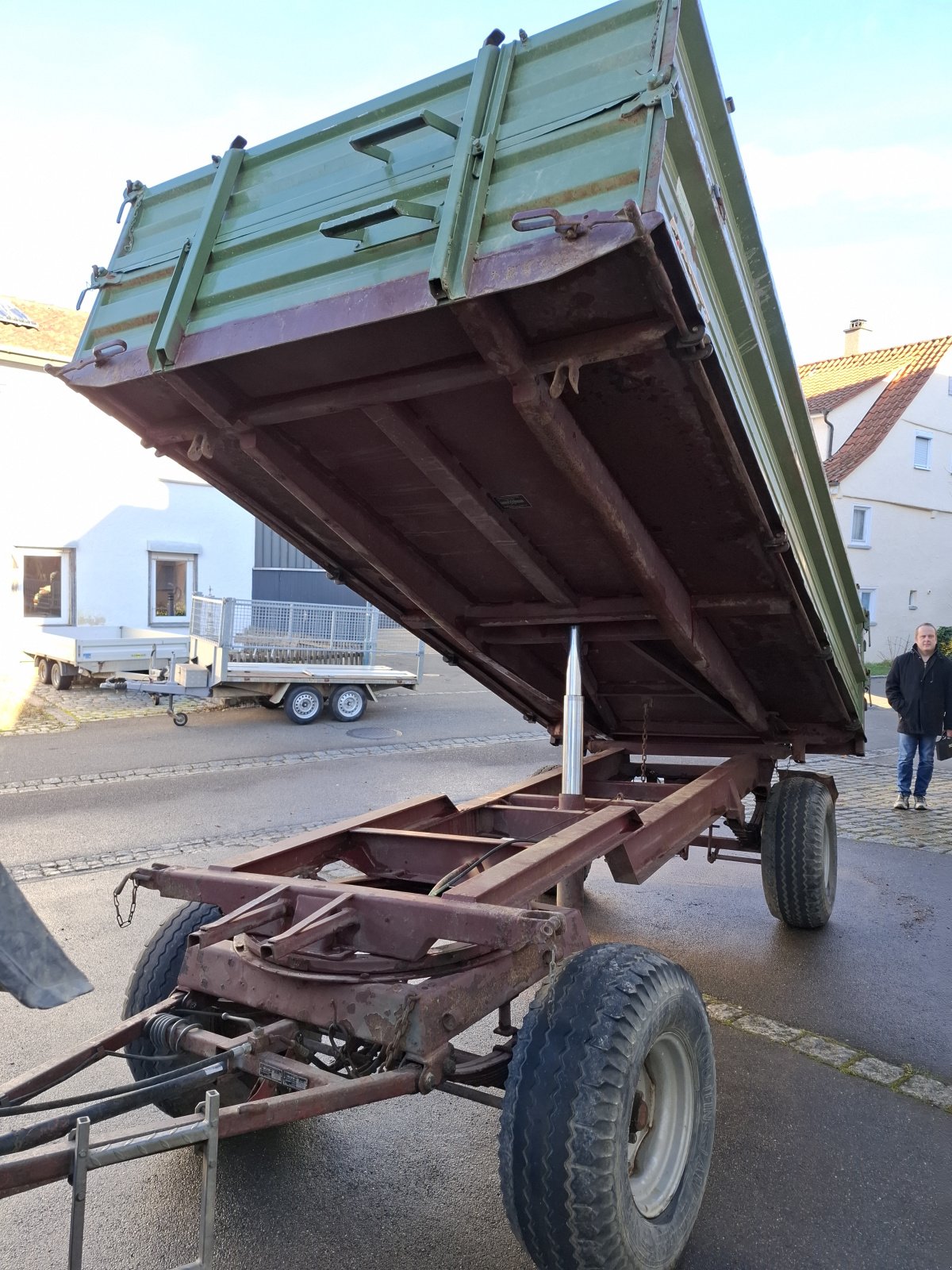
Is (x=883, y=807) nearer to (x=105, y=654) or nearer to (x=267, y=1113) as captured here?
(x=267, y=1113)

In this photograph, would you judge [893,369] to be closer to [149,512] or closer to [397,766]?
[149,512]

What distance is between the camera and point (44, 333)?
19516 mm

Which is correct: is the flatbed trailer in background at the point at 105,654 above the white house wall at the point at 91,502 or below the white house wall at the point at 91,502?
below

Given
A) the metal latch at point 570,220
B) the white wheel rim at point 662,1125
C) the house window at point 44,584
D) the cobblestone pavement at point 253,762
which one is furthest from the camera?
the house window at point 44,584

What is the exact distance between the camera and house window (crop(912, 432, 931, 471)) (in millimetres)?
29266

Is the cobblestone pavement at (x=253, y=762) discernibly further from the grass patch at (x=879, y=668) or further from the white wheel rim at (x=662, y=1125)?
the grass patch at (x=879, y=668)

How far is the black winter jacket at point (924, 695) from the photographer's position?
9.36 metres

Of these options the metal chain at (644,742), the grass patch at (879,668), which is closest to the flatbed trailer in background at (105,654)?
the metal chain at (644,742)

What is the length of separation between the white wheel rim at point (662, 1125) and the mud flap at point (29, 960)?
164 cm

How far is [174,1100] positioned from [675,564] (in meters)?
2.64

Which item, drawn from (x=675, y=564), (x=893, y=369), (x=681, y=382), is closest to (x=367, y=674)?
(x=675, y=564)

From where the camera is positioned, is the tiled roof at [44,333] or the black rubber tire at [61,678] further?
the tiled roof at [44,333]

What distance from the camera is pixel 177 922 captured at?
3.33 meters

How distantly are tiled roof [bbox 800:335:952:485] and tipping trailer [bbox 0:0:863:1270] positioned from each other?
24.5 metres
